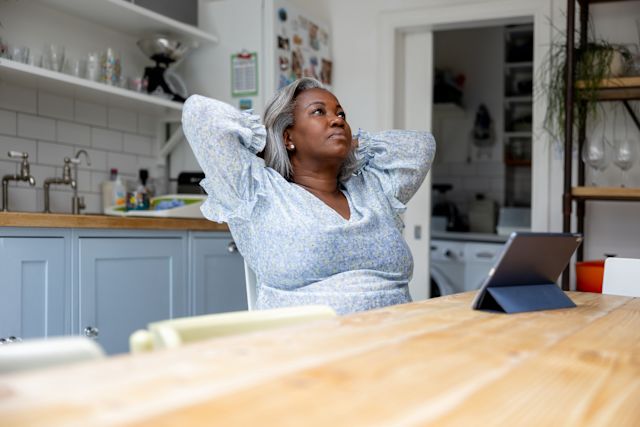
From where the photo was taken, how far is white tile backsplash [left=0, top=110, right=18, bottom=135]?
293 centimetres

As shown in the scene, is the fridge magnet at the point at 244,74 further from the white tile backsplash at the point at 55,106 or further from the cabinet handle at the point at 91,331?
the cabinet handle at the point at 91,331

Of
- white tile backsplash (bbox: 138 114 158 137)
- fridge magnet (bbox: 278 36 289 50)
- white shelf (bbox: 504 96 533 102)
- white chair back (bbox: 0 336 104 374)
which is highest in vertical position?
white shelf (bbox: 504 96 533 102)

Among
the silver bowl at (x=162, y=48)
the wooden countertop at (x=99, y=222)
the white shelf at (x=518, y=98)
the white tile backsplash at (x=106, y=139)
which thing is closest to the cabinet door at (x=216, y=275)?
the wooden countertop at (x=99, y=222)

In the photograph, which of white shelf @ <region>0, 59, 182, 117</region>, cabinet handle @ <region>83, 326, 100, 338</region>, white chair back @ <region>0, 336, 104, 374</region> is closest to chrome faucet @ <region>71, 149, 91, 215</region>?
white shelf @ <region>0, 59, 182, 117</region>

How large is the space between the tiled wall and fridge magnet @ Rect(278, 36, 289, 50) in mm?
771

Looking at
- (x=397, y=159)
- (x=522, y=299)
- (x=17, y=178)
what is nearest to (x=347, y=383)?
(x=522, y=299)

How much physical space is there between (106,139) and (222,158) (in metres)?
1.71

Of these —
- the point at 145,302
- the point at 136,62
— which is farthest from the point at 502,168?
the point at 145,302

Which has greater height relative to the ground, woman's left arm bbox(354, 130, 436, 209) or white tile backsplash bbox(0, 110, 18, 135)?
white tile backsplash bbox(0, 110, 18, 135)

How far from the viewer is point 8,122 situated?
9.70ft

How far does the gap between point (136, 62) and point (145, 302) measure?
4.70ft

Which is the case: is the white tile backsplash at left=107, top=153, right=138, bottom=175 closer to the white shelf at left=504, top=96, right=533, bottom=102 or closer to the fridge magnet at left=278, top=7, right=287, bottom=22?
the fridge magnet at left=278, top=7, right=287, bottom=22

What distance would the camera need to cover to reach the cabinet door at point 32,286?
2.23 meters

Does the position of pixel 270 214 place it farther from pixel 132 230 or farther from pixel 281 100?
pixel 132 230
